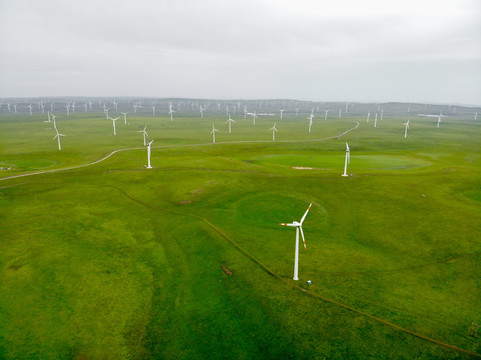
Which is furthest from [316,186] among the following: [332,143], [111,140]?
[111,140]

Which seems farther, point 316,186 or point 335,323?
point 316,186

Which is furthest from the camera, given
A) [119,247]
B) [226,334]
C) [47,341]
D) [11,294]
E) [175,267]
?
[119,247]

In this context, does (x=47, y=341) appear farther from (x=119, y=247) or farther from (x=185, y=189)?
(x=185, y=189)

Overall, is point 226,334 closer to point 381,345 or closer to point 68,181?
point 381,345

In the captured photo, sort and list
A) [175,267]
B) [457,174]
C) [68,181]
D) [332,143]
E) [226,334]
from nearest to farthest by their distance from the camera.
Answer: [226,334] → [175,267] → [68,181] → [457,174] → [332,143]

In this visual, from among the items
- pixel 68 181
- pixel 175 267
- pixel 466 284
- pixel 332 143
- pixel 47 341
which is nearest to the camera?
pixel 47 341

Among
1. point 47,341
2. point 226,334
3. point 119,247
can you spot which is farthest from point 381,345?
point 119,247
